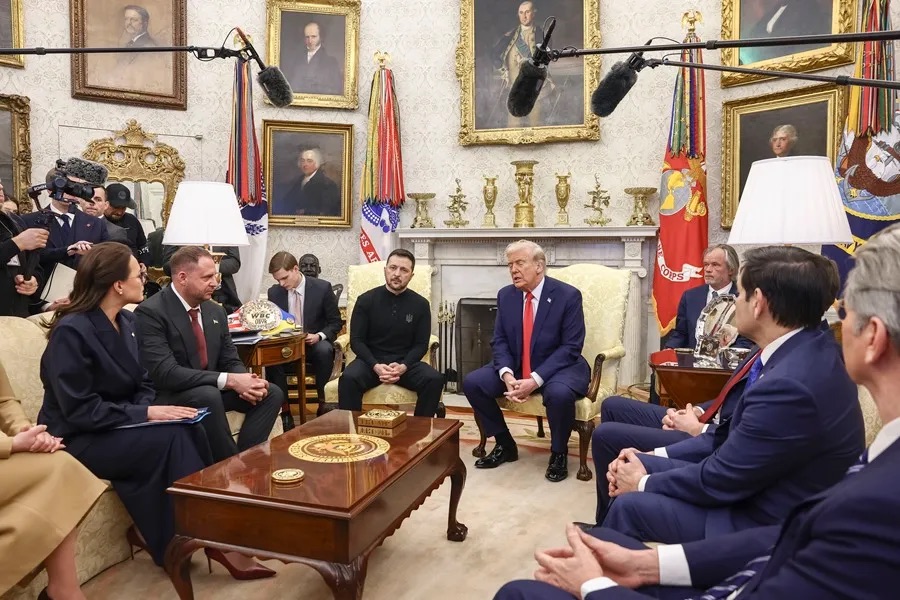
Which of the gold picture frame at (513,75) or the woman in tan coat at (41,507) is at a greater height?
the gold picture frame at (513,75)

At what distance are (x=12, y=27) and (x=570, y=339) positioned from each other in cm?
595

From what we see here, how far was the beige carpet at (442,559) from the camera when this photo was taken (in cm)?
281

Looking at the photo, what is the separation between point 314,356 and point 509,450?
73.8 inches

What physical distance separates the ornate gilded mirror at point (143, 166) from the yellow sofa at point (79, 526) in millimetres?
3697

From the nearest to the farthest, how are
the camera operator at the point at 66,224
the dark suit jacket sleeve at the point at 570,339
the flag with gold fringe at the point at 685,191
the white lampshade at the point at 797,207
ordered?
the white lampshade at the point at 797,207 → the camera operator at the point at 66,224 → the dark suit jacket sleeve at the point at 570,339 → the flag with gold fringe at the point at 685,191

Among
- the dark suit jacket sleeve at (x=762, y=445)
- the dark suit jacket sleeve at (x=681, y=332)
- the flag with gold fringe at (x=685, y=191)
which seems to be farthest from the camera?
the flag with gold fringe at (x=685, y=191)

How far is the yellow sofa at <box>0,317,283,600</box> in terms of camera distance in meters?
2.80

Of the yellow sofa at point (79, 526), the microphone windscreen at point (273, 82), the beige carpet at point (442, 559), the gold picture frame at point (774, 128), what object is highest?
the gold picture frame at point (774, 128)

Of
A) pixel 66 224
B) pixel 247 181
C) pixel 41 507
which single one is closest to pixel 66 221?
pixel 66 224

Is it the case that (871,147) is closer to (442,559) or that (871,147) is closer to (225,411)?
(442,559)

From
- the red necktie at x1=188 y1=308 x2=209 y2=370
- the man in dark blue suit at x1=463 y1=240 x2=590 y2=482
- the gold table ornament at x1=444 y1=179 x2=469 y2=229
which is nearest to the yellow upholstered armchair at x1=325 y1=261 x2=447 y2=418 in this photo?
the man in dark blue suit at x1=463 y1=240 x2=590 y2=482

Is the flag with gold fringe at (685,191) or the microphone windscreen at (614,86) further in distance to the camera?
the flag with gold fringe at (685,191)

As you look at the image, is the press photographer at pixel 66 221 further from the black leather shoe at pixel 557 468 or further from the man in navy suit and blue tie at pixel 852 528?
the man in navy suit and blue tie at pixel 852 528

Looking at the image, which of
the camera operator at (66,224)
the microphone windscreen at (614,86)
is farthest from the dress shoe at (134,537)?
the microphone windscreen at (614,86)
